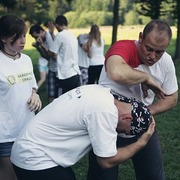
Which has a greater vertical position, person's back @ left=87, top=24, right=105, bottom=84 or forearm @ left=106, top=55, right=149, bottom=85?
forearm @ left=106, top=55, right=149, bottom=85

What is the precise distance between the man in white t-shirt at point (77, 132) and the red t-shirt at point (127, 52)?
42cm

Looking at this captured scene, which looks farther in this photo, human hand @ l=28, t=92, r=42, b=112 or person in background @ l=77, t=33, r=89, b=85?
person in background @ l=77, t=33, r=89, b=85

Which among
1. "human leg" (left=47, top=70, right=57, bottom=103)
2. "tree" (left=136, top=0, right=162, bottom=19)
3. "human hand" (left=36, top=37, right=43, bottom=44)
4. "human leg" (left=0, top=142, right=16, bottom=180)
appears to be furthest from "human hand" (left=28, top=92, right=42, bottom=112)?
"tree" (left=136, top=0, right=162, bottom=19)

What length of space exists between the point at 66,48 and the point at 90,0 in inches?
2348

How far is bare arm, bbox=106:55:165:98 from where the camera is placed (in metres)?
2.76

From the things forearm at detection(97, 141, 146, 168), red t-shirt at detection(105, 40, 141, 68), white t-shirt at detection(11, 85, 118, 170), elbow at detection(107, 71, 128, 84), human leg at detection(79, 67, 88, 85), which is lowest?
human leg at detection(79, 67, 88, 85)

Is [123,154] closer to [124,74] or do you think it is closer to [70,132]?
[70,132]

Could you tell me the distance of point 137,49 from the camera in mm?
2982

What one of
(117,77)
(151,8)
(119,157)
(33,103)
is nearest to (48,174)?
(119,157)

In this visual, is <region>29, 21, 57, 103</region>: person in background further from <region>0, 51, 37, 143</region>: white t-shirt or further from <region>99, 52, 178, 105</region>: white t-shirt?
<region>99, 52, 178, 105</region>: white t-shirt

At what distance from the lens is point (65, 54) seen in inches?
285

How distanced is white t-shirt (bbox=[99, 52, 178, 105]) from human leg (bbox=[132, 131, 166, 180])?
14.3 inches

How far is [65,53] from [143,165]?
4183 millimetres

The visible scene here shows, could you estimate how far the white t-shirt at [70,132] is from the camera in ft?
7.86
